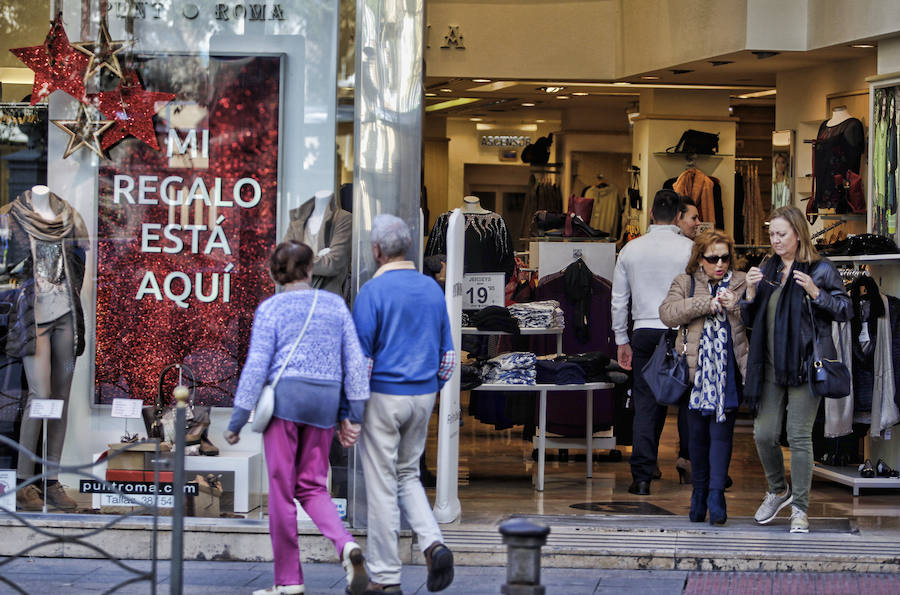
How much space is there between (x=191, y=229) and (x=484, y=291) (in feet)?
7.53

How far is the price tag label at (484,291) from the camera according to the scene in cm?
849

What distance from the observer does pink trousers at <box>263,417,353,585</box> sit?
5.51 m

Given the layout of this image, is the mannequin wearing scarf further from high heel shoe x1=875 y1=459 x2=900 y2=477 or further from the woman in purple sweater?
the woman in purple sweater

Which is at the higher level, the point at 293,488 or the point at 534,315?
the point at 534,315

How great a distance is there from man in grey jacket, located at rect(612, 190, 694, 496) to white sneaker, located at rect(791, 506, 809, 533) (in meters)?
1.36

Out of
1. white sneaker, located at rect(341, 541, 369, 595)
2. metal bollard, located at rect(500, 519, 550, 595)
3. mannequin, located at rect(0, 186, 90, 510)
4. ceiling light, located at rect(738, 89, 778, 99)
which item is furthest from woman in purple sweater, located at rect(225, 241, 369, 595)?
ceiling light, located at rect(738, 89, 778, 99)

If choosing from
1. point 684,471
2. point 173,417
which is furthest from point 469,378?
point 173,417

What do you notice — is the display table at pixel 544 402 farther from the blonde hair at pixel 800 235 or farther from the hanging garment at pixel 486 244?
the blonde hair at pixel 800 235

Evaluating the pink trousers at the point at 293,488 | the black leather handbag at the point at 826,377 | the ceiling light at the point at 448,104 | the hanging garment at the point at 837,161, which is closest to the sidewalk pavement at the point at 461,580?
the pink trousers at the point at 293,488

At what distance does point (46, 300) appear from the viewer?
22.8 ft

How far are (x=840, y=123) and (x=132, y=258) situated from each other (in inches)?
237

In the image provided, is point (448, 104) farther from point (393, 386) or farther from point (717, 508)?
point (393, 386)

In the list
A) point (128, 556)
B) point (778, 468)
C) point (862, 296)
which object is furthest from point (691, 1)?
point (128, 556)

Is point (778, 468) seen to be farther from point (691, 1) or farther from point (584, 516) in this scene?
point (691, 1)
